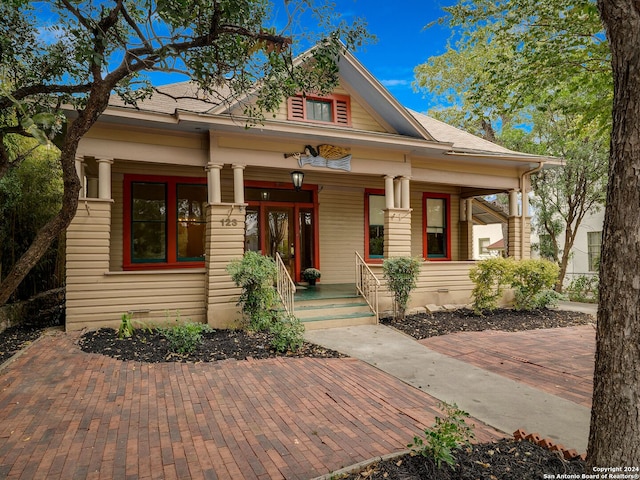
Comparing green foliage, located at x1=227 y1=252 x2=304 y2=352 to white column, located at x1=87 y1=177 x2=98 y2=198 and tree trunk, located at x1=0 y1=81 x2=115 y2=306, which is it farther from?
white column, located at x1=87 y1=177 x2=98 y2=198

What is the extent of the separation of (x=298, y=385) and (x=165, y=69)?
404 centimetres

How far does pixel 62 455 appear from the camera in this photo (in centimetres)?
305

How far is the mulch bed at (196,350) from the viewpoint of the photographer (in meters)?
5.75

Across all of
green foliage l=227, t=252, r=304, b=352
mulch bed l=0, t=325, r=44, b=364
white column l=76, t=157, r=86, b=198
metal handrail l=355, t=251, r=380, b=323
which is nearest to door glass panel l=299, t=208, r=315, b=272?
metal handrail l=355, t=251, r=380, b=323

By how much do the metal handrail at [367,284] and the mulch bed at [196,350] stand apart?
2.64m

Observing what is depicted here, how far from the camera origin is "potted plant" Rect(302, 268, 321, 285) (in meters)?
10.5

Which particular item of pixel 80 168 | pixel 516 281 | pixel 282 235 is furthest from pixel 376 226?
pixel 80 168

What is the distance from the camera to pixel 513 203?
11.4m

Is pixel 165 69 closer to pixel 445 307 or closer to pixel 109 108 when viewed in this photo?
pixel 109 108

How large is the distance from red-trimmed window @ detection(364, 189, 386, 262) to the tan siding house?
33 mm

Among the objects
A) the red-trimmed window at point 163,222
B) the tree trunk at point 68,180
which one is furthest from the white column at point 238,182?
the tree trunk at point 68,180

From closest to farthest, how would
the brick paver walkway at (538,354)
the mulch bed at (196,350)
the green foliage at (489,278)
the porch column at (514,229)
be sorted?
the brick paver walkway at (538,354) < the mulch bed at (196,350) < the green foliage at (489,278) < the porch column at (514,229)

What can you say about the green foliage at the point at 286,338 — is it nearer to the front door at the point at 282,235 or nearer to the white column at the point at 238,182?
the white column at the point at 238,182

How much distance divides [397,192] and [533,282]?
3.94m
